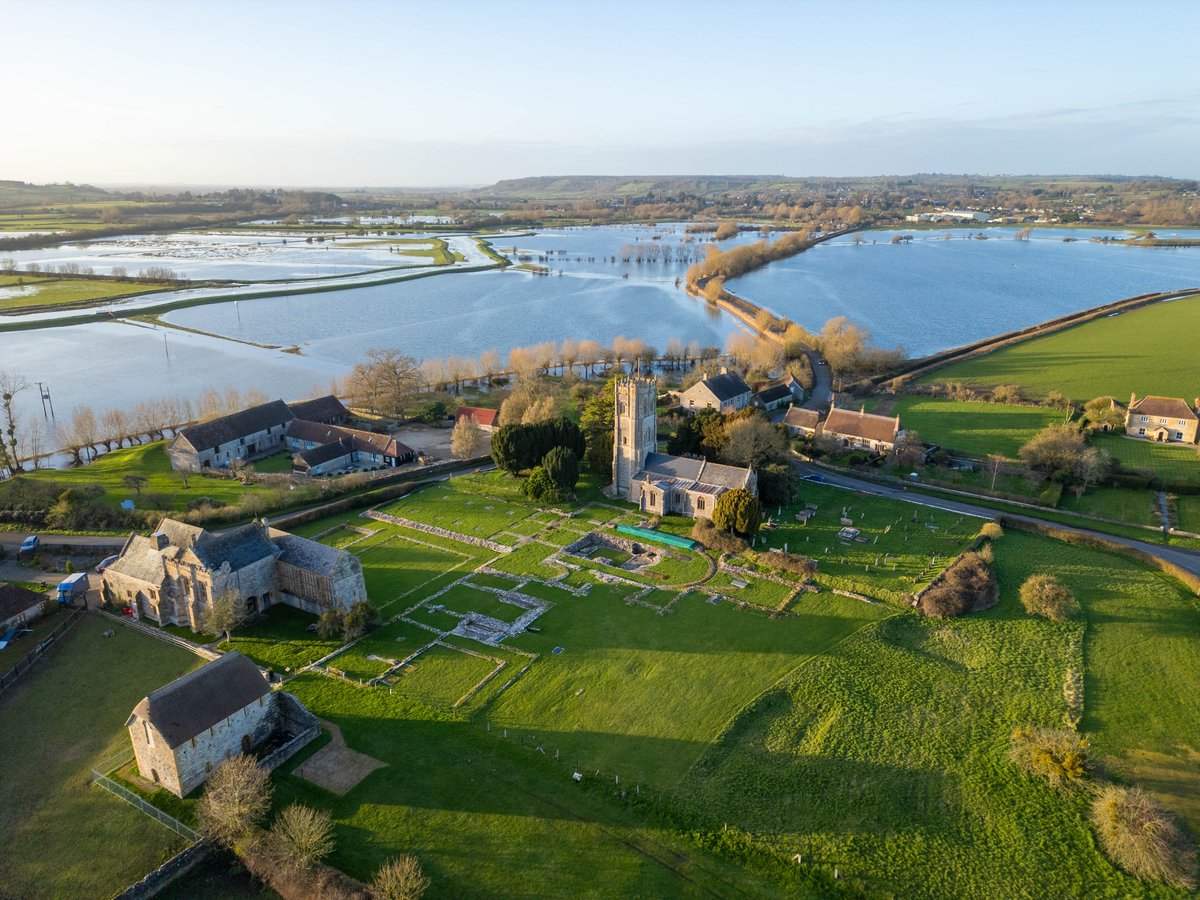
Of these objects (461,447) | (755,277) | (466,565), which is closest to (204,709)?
(466,565)

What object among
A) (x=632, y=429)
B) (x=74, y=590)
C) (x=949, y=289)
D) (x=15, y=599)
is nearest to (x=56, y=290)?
(x=74, y=590)

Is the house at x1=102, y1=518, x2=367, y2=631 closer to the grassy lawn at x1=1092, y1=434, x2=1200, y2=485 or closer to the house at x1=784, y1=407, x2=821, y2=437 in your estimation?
the house at x1=784, y1=407, x2=821, y2=437

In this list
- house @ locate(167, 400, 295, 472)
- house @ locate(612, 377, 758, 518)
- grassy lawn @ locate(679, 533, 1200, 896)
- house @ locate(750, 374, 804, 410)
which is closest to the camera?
grassy lawn @ locate(679, 533, 1200, 896)

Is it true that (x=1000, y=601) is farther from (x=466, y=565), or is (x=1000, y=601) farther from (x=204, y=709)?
(x=204, y=709)

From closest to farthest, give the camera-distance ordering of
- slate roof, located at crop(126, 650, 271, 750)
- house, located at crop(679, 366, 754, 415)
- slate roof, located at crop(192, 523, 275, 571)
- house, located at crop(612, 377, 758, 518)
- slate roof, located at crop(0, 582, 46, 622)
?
slate roof, located at crop(126, 650, 271, 750) < slate roof, located at crop(192, 523, 275, 571) < slate roof, located at crop(0, 582, 46, 622) < house, located at crop(612, 377, 758, 518) < house, located at crop(679, 366, 754, 415)

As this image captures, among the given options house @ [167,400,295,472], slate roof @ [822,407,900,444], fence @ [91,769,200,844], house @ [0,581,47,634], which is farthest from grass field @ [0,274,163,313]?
slate roof @ [822,407,900,444]

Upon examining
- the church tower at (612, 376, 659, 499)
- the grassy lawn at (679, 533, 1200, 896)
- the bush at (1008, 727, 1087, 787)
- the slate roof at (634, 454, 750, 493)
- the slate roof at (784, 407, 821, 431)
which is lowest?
the grassy lawn at (679, 533, 1200, 896)

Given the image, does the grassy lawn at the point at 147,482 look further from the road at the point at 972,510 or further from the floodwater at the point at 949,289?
the floodwater at the point at 949,289

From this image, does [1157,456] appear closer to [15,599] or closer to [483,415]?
[483,415]
